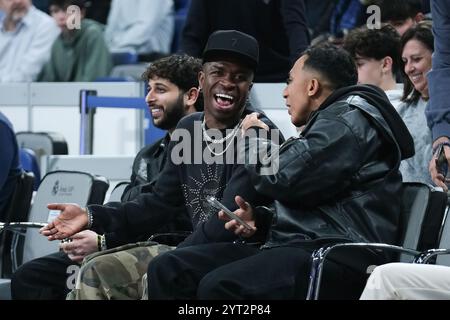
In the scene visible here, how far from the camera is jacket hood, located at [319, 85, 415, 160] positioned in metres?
4.65

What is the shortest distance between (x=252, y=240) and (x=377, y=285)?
880mm

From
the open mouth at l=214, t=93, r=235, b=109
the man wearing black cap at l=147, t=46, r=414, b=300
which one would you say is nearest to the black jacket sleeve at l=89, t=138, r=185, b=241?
the open mouth at l=214, t=93, r=235, b=109

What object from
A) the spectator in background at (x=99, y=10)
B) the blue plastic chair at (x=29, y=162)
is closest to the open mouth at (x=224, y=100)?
the blue plastic chair at (x=29, y=162)

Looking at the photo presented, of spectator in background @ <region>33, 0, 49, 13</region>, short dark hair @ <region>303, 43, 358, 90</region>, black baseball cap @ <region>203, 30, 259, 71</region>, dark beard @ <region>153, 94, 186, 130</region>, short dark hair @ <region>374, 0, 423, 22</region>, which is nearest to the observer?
short dark hair @ <region>303, 43, 358, 90</region>

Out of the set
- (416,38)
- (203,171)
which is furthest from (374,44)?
(203,171)

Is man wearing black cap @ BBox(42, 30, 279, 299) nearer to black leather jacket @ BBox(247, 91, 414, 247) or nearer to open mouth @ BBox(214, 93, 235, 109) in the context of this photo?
open mouth @ BBox(214, 93, 235, 109)

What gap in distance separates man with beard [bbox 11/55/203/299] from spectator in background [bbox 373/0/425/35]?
1424mm

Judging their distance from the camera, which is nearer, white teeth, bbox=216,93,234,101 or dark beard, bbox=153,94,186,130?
white teeth, bbox=216,93,234,101

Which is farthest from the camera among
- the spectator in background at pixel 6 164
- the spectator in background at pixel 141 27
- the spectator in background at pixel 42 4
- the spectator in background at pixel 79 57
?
the spectator in background at pixel 42 4

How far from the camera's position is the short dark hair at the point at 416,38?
18.9 ft

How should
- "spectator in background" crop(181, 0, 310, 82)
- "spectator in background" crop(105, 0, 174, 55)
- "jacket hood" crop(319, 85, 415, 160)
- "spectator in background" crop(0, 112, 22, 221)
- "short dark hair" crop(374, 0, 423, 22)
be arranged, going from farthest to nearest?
"spectator in background" crop(105, 0, 174, 55), "spectator in background" crop(181, 0, 310, 82), "short dark hair" crop(374, 0, 423, 22), "spectator in background" crop(0, 112, 22, 221), "jacket hood" crop(319, 85, 415, 160)

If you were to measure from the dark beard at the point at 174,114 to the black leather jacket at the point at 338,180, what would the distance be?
4.71ft

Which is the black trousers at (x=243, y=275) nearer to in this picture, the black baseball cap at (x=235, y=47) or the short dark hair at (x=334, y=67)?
the short dark hair at (x=334, y=67)

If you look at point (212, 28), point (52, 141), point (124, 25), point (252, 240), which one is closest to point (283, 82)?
point (212, 28)
